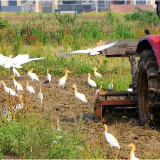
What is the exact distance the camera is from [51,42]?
1802 centimetres

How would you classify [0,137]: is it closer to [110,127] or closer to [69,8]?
[110,127]

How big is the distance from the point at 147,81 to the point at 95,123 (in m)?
1.02

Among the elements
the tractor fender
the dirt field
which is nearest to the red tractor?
the tractor fender

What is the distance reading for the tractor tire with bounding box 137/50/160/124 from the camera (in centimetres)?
603

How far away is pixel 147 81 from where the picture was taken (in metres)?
Answer: 6.78

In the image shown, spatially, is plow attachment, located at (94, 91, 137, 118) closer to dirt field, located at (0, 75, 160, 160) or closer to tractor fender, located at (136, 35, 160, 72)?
dirt field, located at (0, 75, 160, 160)

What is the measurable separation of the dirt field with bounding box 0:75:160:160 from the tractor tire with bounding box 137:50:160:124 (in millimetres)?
219

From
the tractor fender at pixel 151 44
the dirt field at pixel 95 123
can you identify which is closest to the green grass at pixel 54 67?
the dirt field at pixel 95 123

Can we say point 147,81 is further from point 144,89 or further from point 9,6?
point 9,6

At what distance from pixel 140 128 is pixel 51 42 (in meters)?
11.9

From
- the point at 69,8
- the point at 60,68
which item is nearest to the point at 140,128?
the point at 60,68

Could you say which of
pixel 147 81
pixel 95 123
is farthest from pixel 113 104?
pixel 147 81

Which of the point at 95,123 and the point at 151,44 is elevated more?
the point at 151,44

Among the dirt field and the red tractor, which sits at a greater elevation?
the red tractor
